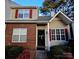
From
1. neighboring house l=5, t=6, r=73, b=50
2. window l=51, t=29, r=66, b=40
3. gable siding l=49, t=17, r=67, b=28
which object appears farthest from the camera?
window l=51, t=29, r=66, b=40

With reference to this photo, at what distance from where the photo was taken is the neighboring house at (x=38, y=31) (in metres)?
2.74

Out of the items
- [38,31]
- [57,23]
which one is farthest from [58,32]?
[38,31]

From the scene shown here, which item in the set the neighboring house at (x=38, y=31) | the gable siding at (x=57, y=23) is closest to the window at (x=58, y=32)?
the neighboring house at (x=38, y=31)

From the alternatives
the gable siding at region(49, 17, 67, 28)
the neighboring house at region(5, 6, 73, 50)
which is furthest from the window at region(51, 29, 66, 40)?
the gable siding at region(49, 17, 67, 28)

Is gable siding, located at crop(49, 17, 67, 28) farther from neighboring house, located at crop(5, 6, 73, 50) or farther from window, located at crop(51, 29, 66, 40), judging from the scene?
window, located at crop(51, 29, 66, 40)

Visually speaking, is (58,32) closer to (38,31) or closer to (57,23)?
(57,23)

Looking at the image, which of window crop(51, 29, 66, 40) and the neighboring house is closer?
the neighboring house

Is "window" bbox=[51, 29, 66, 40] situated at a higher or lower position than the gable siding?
lower

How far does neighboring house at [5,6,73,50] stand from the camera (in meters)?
A: 2.74

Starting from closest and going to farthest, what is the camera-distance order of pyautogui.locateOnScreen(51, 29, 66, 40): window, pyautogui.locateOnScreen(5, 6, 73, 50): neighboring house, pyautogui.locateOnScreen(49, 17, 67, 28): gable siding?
1. pyautogui.locateOnScreen(5, 6, 73, 50): neighboring house
2. pyautogui.locateOnScreen(49, 17, 67, 28): gable siding
3. pyautogui.locateOnScreen(51, 29, 66, 40): window

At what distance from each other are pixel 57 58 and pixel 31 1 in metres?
0.83
